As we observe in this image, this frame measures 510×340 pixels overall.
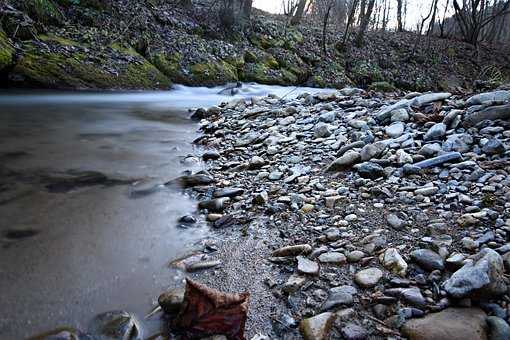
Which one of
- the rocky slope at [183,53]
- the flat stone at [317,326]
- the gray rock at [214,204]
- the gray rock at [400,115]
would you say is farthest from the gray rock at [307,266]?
the rocky slope at [183,53]

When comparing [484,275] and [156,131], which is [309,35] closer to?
[156,131]

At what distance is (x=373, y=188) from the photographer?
2.94 meters

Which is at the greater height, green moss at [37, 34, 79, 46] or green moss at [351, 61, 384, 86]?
green moss at [351, 61, 384, 86]

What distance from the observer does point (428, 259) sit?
6.57 ft

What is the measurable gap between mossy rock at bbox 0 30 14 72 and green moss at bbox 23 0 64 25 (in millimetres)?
1575

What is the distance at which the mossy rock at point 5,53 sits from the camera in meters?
7.97

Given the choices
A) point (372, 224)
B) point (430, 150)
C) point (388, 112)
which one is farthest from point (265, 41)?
point (372, 224)

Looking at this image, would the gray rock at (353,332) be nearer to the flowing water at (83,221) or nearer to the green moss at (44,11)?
the flowing water at (83,221)

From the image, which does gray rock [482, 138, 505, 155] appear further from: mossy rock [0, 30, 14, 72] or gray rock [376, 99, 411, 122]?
mossy rock [0, 30, 14, 72]

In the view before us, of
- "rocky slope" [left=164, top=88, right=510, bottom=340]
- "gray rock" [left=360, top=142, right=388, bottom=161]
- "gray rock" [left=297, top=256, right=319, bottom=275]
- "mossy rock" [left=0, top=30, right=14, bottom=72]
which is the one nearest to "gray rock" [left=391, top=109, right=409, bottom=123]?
"rocky slope" [left=164, top=88, right=510, bottom=340]

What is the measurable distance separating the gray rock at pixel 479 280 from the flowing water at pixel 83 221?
4.82ft

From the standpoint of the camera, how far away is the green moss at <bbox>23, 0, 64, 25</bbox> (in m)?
9.50

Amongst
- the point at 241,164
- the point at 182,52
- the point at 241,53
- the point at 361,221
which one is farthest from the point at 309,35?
the point at 361,221

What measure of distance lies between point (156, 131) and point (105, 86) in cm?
432
